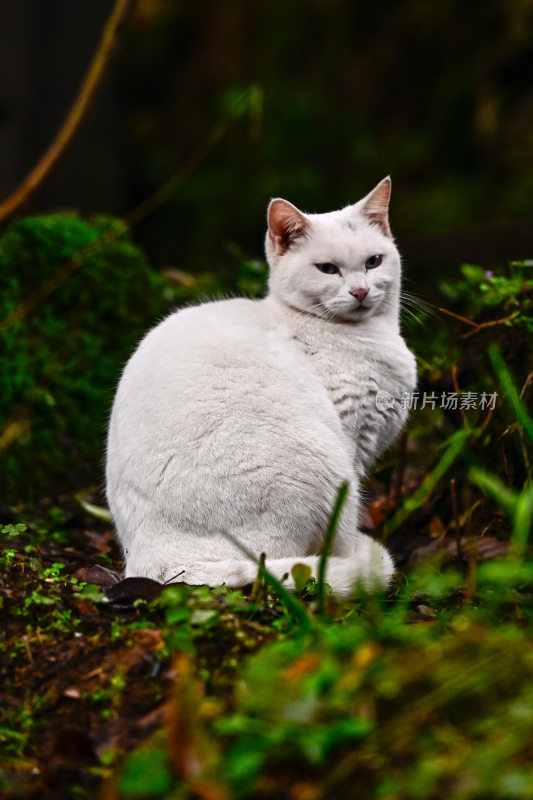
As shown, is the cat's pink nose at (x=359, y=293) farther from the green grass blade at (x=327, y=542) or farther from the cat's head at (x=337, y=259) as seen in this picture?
the green grass blade at (x=327, y=542)

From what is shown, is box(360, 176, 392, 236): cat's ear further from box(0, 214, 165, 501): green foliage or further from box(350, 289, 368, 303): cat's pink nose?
box(0, 214, 165, 501): green foliage

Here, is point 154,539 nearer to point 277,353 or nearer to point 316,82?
point 277,353

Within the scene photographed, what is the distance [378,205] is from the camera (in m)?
2.93

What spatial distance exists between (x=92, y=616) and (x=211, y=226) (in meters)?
7.25

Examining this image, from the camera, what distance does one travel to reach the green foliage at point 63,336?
3848 mm

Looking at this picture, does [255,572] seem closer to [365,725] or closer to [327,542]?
[327,542]

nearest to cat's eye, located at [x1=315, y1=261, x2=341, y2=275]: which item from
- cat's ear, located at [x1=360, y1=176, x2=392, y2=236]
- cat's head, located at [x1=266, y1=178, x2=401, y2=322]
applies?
cat's head, located at [x1=266, y1=178, x2=401, y2=322]

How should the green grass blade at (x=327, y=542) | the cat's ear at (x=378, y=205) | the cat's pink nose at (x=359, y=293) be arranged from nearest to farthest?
the green grass blade at (x=327, y=542) < the cat's pink nose at (x=359, y=293) < the cat's ear at (x=378, y=205)

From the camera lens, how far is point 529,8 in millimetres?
7887

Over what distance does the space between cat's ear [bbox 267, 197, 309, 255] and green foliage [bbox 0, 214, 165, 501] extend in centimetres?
135

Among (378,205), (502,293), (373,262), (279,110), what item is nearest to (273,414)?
(373,262)

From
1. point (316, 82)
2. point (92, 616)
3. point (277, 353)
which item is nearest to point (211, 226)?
point (316, 82)

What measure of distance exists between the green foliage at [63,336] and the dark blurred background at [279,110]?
286 centimetres

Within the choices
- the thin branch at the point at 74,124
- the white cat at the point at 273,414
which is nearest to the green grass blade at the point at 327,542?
the white cat at the point at 273,414
